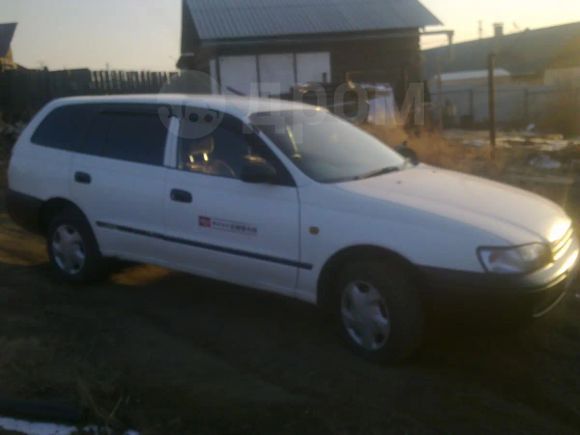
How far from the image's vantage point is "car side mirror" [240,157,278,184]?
4.84m

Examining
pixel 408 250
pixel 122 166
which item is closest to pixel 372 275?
pixel 408 250

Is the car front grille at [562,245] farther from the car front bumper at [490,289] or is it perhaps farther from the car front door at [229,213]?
the car front door at [229,213]

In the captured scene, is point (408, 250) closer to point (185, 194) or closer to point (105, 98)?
point (185, 194)

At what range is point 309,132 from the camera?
5547 mm

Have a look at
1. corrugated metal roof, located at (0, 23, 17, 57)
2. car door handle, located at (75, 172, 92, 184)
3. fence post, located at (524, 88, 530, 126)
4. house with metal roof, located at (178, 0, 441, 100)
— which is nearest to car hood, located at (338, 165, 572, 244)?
car door handle, located at (75, 172, 92, 184)

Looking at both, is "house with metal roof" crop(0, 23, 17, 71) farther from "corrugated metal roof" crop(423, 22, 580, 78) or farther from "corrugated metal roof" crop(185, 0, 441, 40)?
"corrugated metal roof" crop(423, 22, 580, 78)

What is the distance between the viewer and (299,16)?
23297mm

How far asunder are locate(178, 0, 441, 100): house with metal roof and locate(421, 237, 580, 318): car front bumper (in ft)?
56.8

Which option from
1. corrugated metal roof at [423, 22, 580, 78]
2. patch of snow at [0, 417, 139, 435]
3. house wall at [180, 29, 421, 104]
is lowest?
patch of snow at [0, 417, 139, 435]

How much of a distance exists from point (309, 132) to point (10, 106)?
1702cm

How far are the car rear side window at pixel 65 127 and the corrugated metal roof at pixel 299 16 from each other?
15.7m

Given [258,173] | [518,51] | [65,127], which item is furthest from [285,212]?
[518,51]

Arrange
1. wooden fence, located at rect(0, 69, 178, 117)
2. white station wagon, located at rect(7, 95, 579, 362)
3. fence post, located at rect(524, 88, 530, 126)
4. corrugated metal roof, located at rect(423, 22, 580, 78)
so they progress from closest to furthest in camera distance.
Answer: white station wagon, located at rect(7, 95, 579, 362), wooden fence, located at rect(0, 69, 178, 117), fence post, located at rect(524, 88, 530, 126), corrugated metal roof, located at rect(423, 22, 580, 78)

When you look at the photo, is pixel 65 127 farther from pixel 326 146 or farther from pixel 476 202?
pixel 476 202
